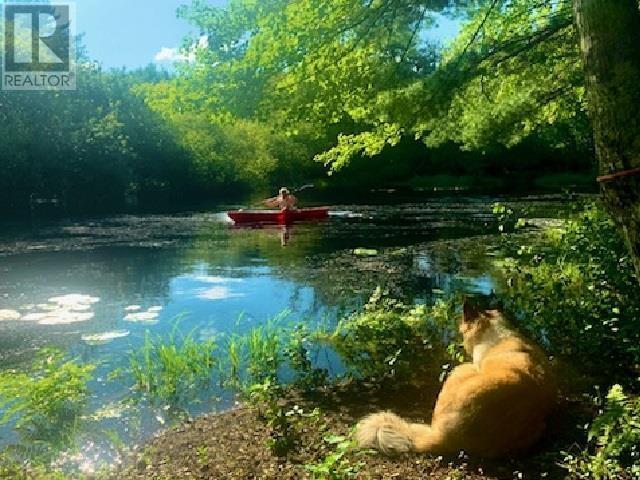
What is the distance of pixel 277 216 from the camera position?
79.5 ft

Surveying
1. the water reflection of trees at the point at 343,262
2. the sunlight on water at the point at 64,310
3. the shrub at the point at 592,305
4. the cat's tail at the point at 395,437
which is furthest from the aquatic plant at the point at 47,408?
the water reflection of trees at the point at 343,262

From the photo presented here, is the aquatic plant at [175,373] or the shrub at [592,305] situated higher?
the shrub at [592,305]

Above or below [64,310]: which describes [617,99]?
above

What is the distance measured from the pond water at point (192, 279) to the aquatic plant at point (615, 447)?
392cm

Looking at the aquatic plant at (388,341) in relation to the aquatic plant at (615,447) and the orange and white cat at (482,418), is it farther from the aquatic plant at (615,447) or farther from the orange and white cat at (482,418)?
the aquatic plant at (615,447)

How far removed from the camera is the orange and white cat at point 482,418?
14.8 ft

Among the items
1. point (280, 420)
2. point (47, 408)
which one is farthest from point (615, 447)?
point (47, 408)

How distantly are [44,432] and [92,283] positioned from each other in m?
8.46

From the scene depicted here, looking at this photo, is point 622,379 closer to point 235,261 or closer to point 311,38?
point 311,38

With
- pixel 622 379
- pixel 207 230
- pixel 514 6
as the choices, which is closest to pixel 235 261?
pixel 207 230

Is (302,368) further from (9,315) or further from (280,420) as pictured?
(9,315)

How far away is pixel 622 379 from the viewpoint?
5.84 metres

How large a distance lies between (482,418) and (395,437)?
62 centimetres

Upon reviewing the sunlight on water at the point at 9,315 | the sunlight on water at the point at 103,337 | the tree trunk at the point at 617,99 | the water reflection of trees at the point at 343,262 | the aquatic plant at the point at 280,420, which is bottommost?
the sunlight on water at the point at 103,337
